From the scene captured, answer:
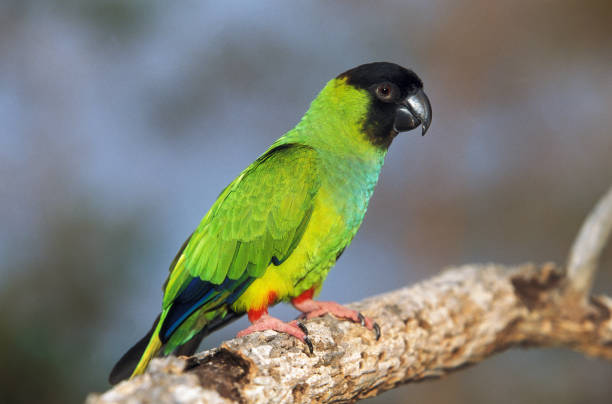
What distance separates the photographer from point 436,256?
616cm

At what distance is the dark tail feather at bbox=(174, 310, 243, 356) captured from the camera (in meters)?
3.02

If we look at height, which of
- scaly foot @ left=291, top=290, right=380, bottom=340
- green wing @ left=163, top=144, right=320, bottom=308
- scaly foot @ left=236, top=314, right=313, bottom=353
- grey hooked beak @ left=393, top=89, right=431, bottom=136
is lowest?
scaly foot @ left=236, top=314, right=313, bottom=353

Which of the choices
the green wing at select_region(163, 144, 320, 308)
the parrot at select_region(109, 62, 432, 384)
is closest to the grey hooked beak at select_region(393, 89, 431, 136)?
the parrot at select_region(109, 62, 432, 384)

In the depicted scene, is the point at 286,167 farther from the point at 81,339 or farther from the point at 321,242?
the point at 81,339

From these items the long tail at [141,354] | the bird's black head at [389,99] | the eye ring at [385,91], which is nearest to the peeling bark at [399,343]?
the long tail at [141,354]

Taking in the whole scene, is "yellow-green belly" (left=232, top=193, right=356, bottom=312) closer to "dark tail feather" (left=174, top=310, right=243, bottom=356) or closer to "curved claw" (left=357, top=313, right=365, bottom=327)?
"dark tail feather" (left=174, top=310, right=243, bottom=356)

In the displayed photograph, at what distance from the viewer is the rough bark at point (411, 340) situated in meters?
1.97

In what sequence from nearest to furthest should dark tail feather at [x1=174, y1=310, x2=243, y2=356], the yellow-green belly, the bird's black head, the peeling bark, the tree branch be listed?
the peeling bark → the yellow-green belly → dark tail feather at [x1=174, y1=310, x2=243, y2=356] → the bird's black head → the tree branch

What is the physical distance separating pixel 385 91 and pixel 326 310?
129 cm

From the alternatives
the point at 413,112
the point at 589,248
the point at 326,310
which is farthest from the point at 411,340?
the point at 589,248

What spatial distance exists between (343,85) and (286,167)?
72 cm

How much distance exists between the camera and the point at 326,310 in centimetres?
295

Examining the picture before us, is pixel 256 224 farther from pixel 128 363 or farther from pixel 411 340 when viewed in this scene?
pixel 411 340

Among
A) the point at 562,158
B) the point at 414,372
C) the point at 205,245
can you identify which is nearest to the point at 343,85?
the point at 205,245
